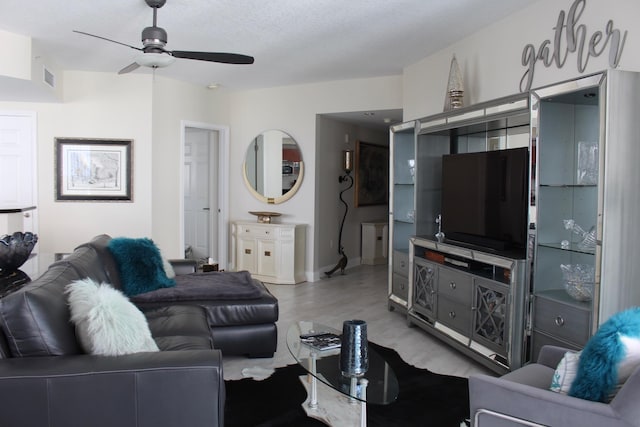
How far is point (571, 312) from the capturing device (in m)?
2.64

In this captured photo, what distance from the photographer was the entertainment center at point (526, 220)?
7.98 ft

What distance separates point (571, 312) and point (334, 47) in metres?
3.16

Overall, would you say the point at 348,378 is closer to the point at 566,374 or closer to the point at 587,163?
the point at 566,374

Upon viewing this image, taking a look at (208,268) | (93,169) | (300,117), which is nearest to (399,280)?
(208,268)

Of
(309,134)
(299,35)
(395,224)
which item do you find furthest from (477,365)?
(309,134)

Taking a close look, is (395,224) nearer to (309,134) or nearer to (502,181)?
(502,181)

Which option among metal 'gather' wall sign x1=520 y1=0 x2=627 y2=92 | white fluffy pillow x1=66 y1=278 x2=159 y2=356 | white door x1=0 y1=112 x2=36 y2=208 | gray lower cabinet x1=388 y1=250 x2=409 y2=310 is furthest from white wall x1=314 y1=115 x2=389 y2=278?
white fluffy pillow x1=66 y1=278 x2=159 y2=356

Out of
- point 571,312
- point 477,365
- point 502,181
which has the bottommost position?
point 477,365

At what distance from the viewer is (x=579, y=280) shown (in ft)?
8.91

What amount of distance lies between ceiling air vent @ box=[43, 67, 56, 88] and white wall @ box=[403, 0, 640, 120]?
147 inches

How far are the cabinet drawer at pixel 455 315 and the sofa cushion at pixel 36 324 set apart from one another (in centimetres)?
256

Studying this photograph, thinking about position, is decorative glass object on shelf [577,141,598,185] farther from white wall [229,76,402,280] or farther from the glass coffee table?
white wall [229,76,402,280]

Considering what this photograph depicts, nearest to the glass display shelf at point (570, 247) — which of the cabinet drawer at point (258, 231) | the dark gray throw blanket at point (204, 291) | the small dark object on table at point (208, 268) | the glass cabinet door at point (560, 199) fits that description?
the glass cabinet door at point (560, 199)

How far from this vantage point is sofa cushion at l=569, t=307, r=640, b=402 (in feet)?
5.07
